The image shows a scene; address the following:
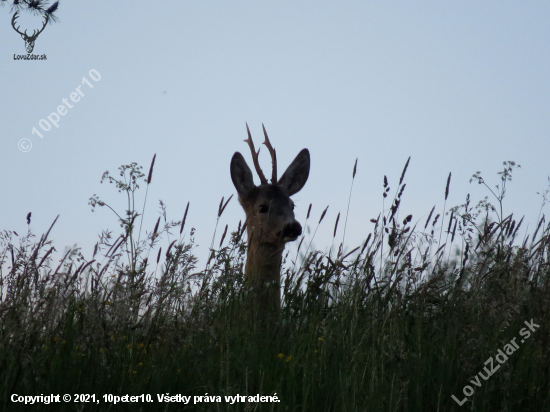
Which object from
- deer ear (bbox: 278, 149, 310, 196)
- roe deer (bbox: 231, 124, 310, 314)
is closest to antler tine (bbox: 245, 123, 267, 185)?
roe deer (bbox: 231, 124, 310, 314)

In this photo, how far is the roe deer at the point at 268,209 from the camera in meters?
6.37

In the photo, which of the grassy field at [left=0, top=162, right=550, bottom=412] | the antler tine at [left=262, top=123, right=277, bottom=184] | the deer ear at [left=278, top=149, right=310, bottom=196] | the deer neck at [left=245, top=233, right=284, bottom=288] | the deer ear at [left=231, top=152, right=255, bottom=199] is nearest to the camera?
the grassy field at [left=0, top=162, right=550, bottom=412]

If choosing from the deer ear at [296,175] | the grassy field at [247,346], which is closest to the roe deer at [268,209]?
the deer ear at [296,175]

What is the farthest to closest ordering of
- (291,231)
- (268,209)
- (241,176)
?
Result: 1. (241,176)
2. (268,209)
3. (291,231)

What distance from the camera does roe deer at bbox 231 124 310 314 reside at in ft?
20.9

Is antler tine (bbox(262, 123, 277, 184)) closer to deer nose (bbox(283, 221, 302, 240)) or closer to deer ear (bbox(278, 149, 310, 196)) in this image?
deer ear (bbox(278, 149, 310, 196))

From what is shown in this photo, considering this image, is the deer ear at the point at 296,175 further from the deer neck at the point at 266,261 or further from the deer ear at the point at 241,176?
the deer neck at the point at 266,261

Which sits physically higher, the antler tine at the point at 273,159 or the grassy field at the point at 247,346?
the antler tine at the point at 273,159

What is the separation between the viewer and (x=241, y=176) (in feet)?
24.5

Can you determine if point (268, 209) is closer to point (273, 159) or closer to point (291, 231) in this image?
point (291, 231)

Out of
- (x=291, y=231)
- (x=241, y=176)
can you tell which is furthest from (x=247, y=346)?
(x=241, y=176)

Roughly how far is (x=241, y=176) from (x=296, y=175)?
0.78 meters

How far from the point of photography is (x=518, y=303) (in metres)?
2.79

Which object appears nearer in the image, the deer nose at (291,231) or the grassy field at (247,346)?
the grassy field at (247,346)
